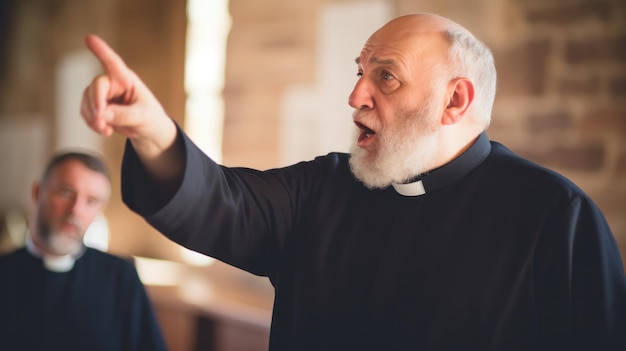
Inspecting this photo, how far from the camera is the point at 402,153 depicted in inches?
77.6

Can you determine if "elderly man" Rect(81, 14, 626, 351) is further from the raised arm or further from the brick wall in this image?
the brick wall

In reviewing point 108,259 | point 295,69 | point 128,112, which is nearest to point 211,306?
point 108,259

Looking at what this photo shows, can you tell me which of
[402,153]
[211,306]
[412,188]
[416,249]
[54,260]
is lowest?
[211,306]

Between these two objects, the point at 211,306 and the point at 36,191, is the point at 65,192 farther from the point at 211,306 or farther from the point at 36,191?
the point at 211,306

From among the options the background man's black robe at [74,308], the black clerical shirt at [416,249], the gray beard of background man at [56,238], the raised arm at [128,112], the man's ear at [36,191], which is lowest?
the background man's black robe at [74,308]

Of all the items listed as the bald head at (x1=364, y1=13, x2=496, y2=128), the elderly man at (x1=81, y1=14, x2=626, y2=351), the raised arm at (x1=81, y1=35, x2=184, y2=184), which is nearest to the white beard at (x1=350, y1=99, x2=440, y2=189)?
the elderly man at (x1=81, y1=14, x2=626, y2=351)

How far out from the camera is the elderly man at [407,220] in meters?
1.63

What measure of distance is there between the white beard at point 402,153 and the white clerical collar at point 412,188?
2cm

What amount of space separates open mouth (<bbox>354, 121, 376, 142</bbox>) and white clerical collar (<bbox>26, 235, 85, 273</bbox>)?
1972 millimetres

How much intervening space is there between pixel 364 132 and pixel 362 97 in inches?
4.9

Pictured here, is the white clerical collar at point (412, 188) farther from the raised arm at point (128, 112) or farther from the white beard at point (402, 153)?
the raised arm at point (128, 112)

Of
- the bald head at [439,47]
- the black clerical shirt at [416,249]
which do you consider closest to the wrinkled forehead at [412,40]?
the bald head at [439,47]

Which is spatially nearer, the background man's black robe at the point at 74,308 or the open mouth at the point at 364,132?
the open mouth at the point at 364,132

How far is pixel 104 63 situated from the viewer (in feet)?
4.50
